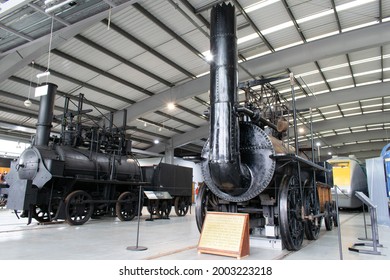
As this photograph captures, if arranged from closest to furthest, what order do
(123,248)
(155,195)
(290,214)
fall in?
1. (123,248)
2. (290,214)
3. (155,195)

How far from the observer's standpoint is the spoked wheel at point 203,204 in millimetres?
5934

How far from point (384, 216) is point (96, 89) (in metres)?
13.3

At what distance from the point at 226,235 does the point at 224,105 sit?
2073mm

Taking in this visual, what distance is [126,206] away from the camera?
10438 mm


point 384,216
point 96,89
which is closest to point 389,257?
point 384,216

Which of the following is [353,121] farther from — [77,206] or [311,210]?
[77,206]

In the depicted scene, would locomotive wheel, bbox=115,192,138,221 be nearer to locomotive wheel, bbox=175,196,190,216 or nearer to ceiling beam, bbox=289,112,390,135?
locomotive wheel, bbox=175,196,190,216

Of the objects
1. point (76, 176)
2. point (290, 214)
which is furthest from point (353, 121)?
point (76, 176)

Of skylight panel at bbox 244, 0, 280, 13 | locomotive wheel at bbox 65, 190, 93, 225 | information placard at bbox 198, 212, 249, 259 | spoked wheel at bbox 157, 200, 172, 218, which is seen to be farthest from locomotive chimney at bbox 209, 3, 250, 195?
spoked wheel at bbox 157, 200, 172, 218

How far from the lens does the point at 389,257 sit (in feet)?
15.9

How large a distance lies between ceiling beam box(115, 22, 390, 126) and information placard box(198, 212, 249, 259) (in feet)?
32.8

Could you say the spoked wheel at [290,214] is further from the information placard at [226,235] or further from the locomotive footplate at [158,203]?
the locomotive footplate at [158,203]

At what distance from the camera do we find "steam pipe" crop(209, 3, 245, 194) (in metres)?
4.65

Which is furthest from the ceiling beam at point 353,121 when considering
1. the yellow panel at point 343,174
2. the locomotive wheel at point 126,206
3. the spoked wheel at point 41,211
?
the spoked wheel at point 41,211
